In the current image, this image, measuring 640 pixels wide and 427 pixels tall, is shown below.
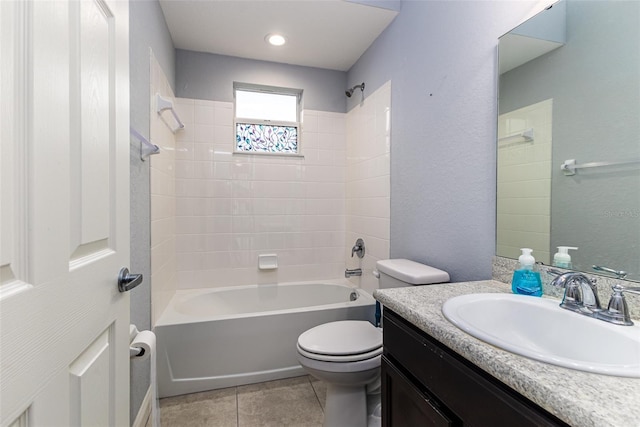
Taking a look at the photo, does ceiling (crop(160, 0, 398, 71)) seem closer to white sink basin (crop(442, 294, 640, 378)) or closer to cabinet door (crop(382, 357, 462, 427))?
white sink basin (crop(442, 294, 640, 378))

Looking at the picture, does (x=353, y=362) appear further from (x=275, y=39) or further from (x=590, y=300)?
(x=275, y=39)

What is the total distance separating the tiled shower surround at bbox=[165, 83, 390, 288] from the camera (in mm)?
2350

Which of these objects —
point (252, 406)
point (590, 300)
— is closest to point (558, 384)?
point (590, 300)

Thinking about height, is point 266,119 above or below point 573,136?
above

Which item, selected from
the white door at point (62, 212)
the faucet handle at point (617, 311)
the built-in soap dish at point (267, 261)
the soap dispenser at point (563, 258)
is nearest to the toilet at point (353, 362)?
the soap dispenser at point (563, 258)

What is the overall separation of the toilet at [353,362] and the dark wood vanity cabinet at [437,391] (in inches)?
14.4

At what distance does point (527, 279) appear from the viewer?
0.95 meters

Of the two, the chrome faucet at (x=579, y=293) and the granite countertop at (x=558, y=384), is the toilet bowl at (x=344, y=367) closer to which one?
the granite countertop at (x=558, y=384)

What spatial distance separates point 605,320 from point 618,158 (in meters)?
0.47

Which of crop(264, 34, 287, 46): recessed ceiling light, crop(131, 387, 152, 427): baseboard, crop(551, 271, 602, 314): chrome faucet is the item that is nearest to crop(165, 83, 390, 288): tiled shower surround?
crop(264, 34, 287, 46): recessed ceiling light

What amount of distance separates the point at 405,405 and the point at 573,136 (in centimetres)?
102

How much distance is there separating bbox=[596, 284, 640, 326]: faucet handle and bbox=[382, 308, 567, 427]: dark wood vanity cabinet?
0.39 meters

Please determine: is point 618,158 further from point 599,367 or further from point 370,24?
point 370,24

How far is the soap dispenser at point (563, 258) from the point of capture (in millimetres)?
923
